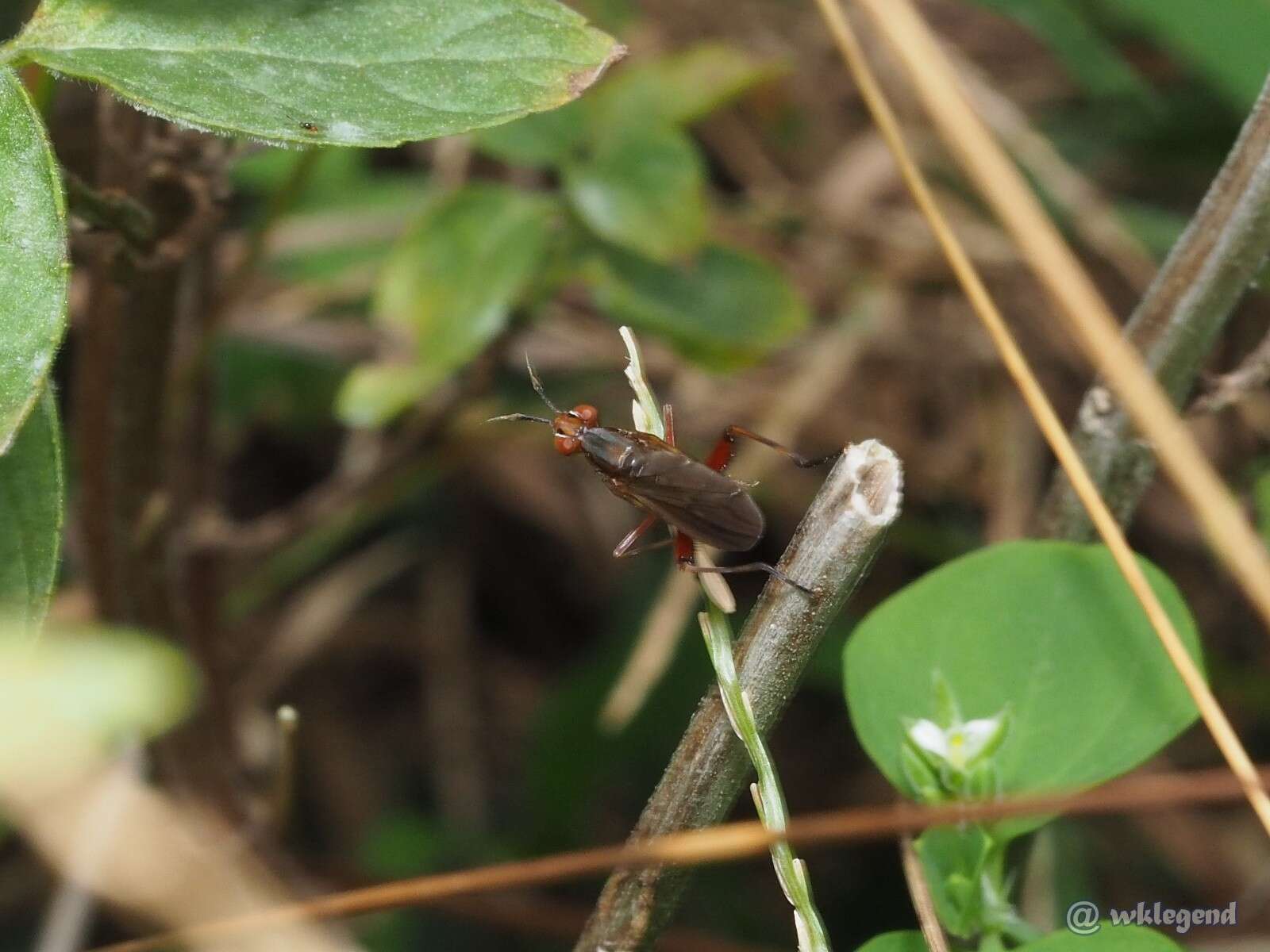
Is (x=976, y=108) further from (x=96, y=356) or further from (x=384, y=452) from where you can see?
(x=96, y=356)

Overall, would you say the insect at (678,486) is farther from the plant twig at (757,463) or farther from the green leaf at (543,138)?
the plant twig at (757,463)

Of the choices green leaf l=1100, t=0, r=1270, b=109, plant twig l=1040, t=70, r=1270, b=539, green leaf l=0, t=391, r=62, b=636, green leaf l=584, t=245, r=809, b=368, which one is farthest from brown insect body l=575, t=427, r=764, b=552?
green leaf l=1100, t=0, r=1270, b=109

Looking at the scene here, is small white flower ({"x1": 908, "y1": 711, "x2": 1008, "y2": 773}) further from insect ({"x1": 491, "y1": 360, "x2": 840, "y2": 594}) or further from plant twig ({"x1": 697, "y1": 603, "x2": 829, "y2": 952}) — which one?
insect ({"x1": 491, "y1": 360, "x2": 840, "y2": 594})

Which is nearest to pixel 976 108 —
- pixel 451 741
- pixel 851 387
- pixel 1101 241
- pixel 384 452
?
pixel 1101 241

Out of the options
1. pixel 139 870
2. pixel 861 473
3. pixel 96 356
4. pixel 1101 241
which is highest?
pixel 861 473

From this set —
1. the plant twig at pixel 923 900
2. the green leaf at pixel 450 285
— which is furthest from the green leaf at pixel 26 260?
the green leaf at pixel 450 285

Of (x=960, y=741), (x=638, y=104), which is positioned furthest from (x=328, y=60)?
(x=638, y=104)
